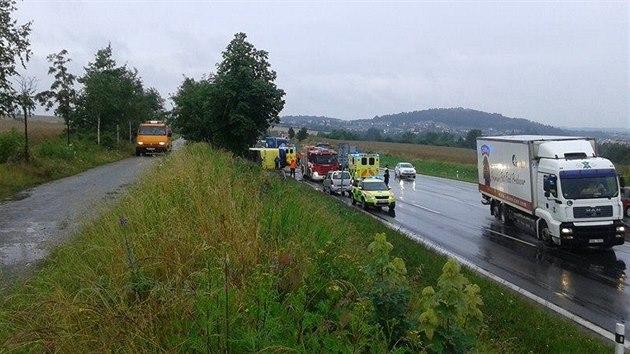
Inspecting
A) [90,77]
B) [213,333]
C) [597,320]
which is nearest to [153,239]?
[213,333]

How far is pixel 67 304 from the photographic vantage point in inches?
150

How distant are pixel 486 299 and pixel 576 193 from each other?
9.28m

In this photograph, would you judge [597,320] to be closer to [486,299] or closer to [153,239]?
[486,299]

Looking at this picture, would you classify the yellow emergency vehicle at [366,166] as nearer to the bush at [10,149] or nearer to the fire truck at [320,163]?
the fire truck at [320,163]

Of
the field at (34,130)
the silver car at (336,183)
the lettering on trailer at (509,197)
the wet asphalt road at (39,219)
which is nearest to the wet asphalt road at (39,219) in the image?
the wet asphalt road at (39,219)

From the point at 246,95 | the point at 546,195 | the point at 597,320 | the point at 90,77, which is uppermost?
the point at 90,77

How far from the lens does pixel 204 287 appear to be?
4223 mm

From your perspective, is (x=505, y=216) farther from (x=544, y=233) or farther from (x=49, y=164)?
(x=49, y=164)

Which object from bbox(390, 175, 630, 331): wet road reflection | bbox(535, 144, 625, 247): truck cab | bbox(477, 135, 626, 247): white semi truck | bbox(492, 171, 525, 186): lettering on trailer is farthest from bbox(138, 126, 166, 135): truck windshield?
bbox(535, 144, 625, 247): truck cab

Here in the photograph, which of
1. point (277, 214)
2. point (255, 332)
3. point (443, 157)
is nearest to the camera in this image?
point (255, 332)

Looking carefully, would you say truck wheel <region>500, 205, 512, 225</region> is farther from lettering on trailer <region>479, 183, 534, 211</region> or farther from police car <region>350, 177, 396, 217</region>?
police car <region>350, 177, 396, 217</region>

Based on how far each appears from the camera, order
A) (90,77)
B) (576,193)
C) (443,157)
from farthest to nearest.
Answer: (443,157)
(90,77)
(576,193)

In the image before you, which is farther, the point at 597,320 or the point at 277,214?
the point at 597,320

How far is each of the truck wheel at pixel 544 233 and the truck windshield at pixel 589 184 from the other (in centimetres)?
159
